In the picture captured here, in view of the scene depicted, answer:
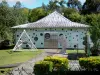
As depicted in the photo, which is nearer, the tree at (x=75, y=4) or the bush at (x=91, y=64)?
the bush at (x=91, y=64)

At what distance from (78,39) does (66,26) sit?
235 cm

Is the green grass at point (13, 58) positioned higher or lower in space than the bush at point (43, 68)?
lower

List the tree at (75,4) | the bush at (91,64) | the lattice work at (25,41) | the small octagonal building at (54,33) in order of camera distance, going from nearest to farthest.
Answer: the bush at (91,64) < the lattice work at (25,41) < the small octagonal building at (54,33) < the tree at (75,4)

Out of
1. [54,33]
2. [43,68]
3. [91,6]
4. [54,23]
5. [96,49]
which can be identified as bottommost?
[43,68]

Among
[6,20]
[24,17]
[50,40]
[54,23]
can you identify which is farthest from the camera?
[24,17]

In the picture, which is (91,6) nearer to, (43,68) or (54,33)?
(54,33)

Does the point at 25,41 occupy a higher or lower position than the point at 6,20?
lower

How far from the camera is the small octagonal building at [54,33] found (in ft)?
127

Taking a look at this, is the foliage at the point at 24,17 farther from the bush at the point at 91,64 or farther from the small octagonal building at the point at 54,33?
the bush at the point at 91,64

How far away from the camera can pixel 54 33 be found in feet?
128

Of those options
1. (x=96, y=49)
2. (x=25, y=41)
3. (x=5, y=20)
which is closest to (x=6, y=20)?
(x=5, y=20)

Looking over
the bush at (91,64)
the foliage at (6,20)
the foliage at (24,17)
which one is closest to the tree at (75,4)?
the foliage at (24,17)

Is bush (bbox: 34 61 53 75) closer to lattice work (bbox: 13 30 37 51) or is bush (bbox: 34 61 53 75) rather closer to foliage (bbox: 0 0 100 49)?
foliage (bbox: 0 0 100 49)

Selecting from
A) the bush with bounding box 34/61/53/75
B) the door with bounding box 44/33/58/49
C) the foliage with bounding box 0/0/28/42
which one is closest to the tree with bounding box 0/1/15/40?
the foliage with bounding box 0/0/28/42
